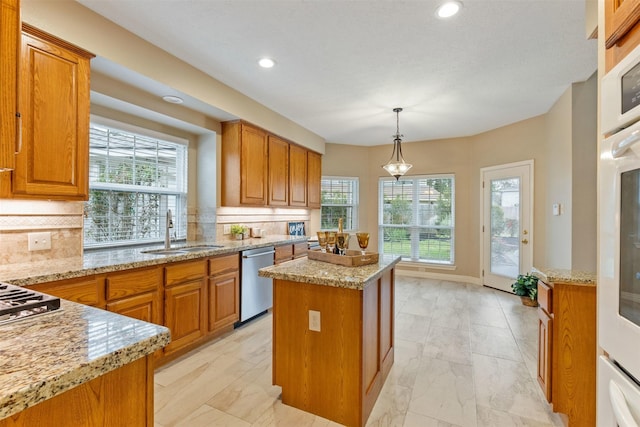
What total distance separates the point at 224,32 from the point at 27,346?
2.45 meters

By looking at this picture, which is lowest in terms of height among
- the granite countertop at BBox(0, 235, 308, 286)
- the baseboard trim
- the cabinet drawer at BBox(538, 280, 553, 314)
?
the baseboard trim

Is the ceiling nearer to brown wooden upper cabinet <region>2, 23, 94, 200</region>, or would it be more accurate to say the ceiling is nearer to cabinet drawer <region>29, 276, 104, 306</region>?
brown wooden upper cabinet <region>2, 23, 94, 200</region>

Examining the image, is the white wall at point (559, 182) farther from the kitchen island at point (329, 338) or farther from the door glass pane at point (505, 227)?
the kitchen island at point (329, 338)

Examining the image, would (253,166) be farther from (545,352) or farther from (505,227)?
(505,227)

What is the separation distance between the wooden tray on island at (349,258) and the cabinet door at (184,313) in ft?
4.01

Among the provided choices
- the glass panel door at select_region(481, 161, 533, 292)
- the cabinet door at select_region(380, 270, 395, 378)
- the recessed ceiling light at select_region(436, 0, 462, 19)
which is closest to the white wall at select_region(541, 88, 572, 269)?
the glass panel door at select_region(481, 161, 533, 292)

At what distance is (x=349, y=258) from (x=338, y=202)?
415 cm

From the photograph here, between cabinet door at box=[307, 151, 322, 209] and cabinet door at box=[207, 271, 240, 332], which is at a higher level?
cabinet door at box=[307, 151, 322, 209]

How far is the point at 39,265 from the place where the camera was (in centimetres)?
203

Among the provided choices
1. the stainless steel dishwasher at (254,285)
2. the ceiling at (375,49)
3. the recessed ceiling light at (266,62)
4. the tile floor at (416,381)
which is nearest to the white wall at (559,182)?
the ceiling at (375,49)

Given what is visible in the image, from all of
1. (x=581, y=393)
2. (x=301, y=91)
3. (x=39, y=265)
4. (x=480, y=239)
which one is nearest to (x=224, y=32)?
(x=301, y=91)

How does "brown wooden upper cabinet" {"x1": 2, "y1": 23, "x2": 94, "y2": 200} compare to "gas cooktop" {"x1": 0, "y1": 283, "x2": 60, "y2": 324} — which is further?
"brown wooden upper cabinet" {"x1": 2, "y1": 23, "x2": 94, "y2": 200}

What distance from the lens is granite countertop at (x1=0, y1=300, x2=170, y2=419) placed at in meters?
0.62

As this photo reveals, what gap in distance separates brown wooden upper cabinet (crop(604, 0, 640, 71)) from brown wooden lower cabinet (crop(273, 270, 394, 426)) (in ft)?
4.87
